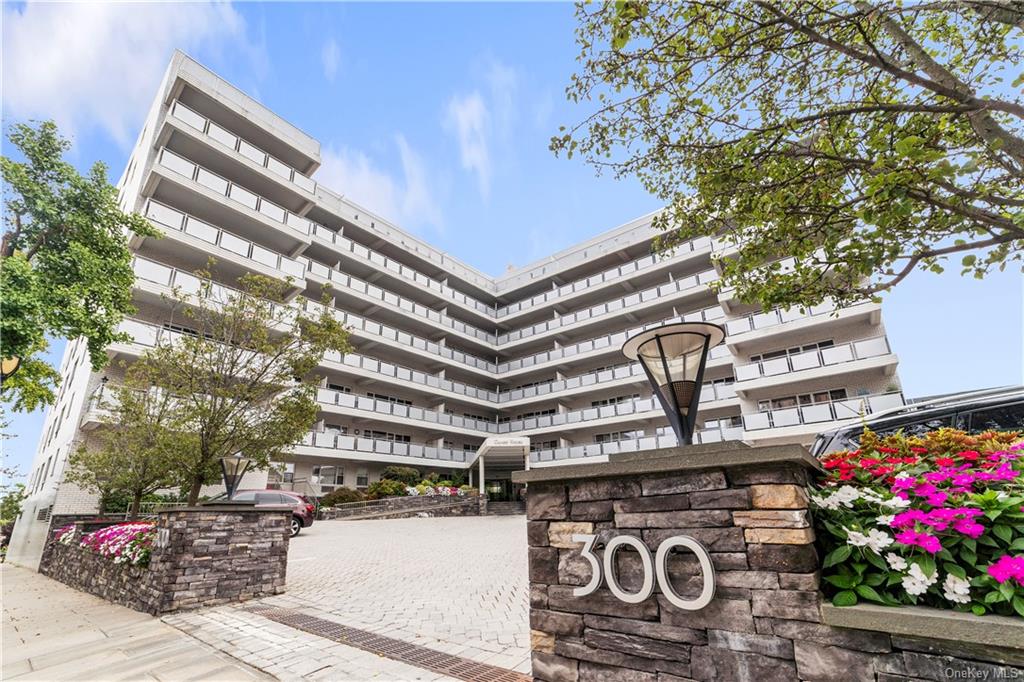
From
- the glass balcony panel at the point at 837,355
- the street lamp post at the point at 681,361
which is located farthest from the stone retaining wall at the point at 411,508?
the street lamp post at the point at 681,361

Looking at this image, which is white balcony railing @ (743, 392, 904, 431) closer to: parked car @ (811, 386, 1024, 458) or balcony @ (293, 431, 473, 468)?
parked car @ (811, 386, 1024, 458)

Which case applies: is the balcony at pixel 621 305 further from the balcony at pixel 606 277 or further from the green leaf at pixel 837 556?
the green leaf at pixel 837 556

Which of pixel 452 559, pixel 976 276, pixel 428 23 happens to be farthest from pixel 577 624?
pixel 428 23

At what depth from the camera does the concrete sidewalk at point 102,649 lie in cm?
426

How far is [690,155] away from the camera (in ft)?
19.6

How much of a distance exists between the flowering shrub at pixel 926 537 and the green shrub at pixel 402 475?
24.5 metres

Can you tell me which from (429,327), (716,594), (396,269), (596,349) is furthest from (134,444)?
(596,349)

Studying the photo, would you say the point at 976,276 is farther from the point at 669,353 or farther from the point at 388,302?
the point at 388,302

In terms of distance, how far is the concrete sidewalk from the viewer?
14.0 ft

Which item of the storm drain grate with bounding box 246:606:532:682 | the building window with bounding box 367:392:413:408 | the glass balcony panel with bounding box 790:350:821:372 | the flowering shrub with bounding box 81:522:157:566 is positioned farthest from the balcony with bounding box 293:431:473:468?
the glass balcony panel with bounding box 790:350:821:372

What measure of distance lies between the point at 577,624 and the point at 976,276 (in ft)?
20.4

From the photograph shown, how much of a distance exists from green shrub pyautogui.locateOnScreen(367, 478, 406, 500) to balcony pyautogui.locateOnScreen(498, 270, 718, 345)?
1383cm

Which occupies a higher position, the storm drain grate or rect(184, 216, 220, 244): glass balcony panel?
rect(184, 216, 220, 244): glass balcony panel

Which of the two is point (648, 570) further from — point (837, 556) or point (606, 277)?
point (606, 277)
